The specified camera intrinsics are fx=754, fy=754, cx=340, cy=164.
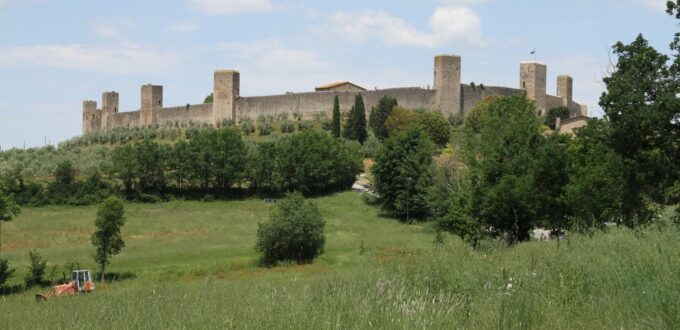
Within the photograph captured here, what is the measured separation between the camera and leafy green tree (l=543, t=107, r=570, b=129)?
68.2 m

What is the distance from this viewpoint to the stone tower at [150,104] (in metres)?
89.3

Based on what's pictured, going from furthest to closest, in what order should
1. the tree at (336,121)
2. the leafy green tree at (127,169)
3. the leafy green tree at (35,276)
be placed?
the tree at (336,121) < the leafy green tree at (127,169) < the leafy green tree at (35,276)

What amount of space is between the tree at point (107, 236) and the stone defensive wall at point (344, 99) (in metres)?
41.1

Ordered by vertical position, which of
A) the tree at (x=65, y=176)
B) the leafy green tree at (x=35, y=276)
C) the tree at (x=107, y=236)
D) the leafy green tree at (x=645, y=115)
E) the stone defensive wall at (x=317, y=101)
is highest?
the stone defensive wall at (x=317, y=101)

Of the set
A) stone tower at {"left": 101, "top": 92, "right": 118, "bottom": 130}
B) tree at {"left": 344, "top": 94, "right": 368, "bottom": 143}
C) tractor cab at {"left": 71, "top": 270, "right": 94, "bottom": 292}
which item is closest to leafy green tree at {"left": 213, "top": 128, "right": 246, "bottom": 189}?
tree at {"left": 344, "top": 94, "right": 368, "bottom": 143}

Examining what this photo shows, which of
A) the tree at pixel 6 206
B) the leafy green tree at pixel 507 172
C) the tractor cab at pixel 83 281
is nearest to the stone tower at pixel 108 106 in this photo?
the tree at pixel 6 206

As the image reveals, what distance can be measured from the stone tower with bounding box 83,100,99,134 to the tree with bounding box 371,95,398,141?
4742 cm

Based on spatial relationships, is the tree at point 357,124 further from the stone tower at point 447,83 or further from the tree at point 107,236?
the tree at point 107,236

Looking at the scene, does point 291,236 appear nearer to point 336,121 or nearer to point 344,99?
point 336,121

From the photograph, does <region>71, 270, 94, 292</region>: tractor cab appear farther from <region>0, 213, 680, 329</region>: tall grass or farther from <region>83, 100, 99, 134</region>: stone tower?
<region>83, 100, 99, 134</region>: stone tower

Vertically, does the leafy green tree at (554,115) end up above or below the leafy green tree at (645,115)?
above

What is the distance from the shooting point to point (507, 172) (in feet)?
101

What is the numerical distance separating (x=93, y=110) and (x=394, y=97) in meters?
48.5

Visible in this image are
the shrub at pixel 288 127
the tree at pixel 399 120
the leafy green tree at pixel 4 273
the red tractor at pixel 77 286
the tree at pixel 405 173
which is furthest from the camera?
the shrub at pixel 288 127
